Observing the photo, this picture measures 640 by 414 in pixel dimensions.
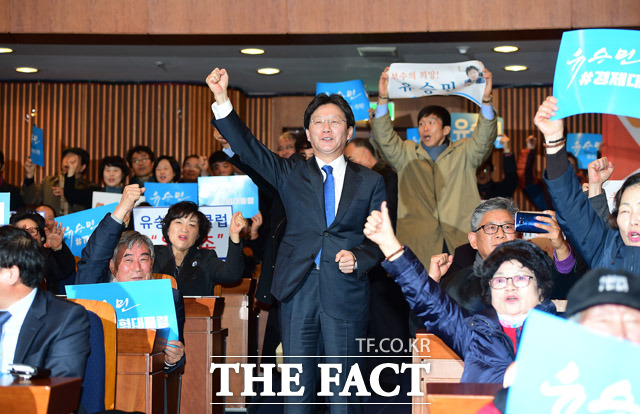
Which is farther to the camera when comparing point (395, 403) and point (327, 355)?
point (395, 403)

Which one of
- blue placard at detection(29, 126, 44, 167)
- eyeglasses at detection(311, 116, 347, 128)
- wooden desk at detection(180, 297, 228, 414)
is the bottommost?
wooden desk at detection(180, 297, 228, 414)

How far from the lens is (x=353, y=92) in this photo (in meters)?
6.65

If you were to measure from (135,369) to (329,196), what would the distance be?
1093 mm

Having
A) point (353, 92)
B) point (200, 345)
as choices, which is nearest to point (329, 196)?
point (200, 345)

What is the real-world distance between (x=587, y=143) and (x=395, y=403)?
4103 mm

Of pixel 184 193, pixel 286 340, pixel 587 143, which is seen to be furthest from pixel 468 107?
pixel 286 340

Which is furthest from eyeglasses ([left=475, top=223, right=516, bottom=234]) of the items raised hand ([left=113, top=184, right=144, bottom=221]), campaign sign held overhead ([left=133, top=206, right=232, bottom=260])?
campaign sign held overhead ([left=133, top=206, right=232, bottom=260])

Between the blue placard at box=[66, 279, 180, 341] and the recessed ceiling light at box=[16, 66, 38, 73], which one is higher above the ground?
the recessed ceiling light at box=[16, 66, 38, 73]

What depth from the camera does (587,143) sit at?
7949 mm

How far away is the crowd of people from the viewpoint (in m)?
2.61

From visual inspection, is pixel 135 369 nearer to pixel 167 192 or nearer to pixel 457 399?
pixel 457 399

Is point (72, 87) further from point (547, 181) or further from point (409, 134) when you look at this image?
point (547, 181)

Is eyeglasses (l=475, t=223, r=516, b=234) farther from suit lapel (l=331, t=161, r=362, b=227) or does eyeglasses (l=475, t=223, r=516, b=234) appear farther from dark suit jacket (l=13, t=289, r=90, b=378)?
dark suit jacket (l=13, t=289, r=90, b=378)

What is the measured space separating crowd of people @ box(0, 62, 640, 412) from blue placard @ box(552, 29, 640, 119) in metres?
0.23
